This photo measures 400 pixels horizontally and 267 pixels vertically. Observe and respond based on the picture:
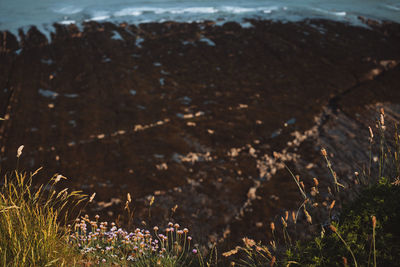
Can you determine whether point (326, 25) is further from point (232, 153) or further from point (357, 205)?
point (357, 205)

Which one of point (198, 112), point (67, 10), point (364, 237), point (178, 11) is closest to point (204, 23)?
point (178, 11)

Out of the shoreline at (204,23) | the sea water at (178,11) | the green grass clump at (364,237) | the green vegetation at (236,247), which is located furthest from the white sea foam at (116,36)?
the green grass clump at (364,237)

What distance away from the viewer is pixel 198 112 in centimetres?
343

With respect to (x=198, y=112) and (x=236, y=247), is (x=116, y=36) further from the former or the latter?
(x=236, y=247)

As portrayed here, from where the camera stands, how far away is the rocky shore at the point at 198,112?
2541mm

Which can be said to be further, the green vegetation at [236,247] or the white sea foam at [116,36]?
Result: the white sea foam at [116,36]

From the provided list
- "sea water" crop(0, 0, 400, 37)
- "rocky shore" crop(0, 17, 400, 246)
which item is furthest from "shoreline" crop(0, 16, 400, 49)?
"rocky shore" crop(0, 17, 400, 246)

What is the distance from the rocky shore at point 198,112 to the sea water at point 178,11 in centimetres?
78

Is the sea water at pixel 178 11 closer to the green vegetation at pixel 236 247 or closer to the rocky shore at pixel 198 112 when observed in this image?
the rocky shore at pixel 198 112

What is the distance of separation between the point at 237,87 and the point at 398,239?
8.23 ft

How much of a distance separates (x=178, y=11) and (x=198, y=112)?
365 centimetres

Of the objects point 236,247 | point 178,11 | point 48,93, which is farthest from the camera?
point 178,11

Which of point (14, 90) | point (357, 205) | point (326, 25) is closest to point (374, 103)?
point (357, 205)

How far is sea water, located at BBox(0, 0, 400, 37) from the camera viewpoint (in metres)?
6.11
